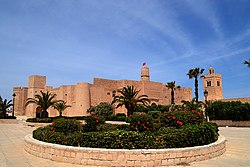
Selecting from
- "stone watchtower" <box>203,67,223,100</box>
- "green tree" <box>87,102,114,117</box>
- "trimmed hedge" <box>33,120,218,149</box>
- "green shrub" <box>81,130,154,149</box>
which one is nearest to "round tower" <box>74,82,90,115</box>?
"green tree" <box>87,102,114,117</box>

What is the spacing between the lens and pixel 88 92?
39.6 metres

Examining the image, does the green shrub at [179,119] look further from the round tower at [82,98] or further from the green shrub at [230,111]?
the round tower at [82,98]

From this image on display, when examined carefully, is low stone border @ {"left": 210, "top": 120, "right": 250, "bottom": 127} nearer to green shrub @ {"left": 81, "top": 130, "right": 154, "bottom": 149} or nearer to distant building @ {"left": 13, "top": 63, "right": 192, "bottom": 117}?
green shrub @ {"left": 81, "top": 130, "right": 154, "bottom": 149}

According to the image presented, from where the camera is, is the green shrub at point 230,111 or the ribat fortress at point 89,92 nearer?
the green shrub at point 230,111

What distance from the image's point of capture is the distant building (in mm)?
39562

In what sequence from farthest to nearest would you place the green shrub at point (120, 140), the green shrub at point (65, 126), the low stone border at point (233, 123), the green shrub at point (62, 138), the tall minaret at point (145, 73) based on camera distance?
the tall minaret at point (145, 73) → the low stone border at point (233, 123) → the green shrub at point (65, 126) → the green shrub at point (62, 138) → the green shrub at point (120, 140)

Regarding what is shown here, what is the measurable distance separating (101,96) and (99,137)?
35093mm

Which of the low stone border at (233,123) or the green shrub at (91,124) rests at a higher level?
the green shrub at (91,124)

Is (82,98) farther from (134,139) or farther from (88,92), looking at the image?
(134,139)

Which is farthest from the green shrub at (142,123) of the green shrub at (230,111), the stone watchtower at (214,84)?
the stone watchtower at (214,84)

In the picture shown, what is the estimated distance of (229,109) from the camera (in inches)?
892

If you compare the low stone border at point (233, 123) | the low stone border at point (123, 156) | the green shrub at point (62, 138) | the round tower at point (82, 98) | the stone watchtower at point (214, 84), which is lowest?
the low stone border at point (233, 123)

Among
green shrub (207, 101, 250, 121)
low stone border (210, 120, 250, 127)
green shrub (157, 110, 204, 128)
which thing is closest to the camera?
green shrub (157, 110, 204, 128)

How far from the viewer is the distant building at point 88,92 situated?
39.6 meters
